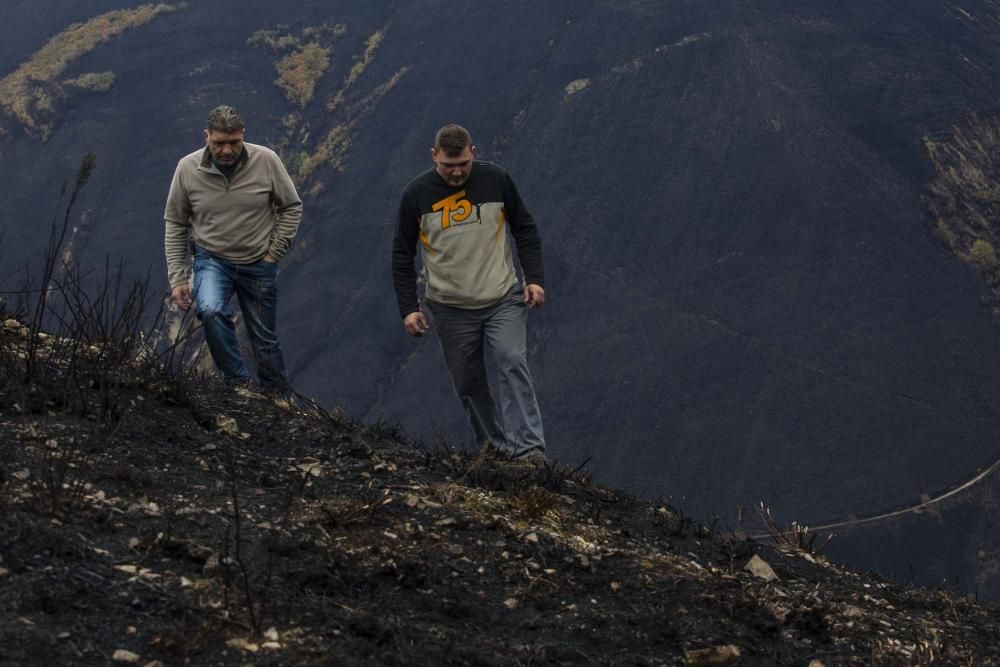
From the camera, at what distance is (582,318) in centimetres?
1672

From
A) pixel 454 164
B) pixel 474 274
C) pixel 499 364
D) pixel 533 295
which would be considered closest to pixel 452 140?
pixel 454 164

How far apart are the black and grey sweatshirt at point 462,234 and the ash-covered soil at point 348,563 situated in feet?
3.32

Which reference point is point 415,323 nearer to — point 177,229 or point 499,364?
point 499,364

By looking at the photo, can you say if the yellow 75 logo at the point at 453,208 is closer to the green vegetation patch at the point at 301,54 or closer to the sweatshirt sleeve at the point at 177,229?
the sweatshirt sleeve at the point at 177,229

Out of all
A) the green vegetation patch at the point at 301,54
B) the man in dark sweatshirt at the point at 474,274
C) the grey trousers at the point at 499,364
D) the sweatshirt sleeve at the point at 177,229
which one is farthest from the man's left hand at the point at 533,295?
the green vegetation patch at the point at 301,54

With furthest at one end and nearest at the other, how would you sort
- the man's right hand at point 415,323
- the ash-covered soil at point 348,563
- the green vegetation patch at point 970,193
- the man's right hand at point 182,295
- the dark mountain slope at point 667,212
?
1. the green vegetation patch at point 970,193
2. the dark mountain slope at point 667,212
3. the man's right hand at point 182,295
4. the man's right hand at point 415,323
5. the ash-covered soil at point 348,563

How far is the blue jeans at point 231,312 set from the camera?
645 centimetres

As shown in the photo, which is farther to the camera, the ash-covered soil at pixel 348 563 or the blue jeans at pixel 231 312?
the blue jeans at pixel 231 312

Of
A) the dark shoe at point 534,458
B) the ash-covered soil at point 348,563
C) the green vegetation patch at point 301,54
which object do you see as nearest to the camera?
the ash-covered soil at point 348,563

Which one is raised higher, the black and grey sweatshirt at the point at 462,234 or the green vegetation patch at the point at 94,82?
the black and grey sweatshirt at the point at 462,234

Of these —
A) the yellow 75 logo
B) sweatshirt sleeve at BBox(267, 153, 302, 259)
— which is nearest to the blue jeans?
sweatshirt sleeve at BBox(267, 153, 302, 259)

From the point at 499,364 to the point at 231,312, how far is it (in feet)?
5.09

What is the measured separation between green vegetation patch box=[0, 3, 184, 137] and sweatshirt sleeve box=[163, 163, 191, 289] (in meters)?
18.8

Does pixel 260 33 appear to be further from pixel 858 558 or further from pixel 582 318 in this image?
pixel 858 558
